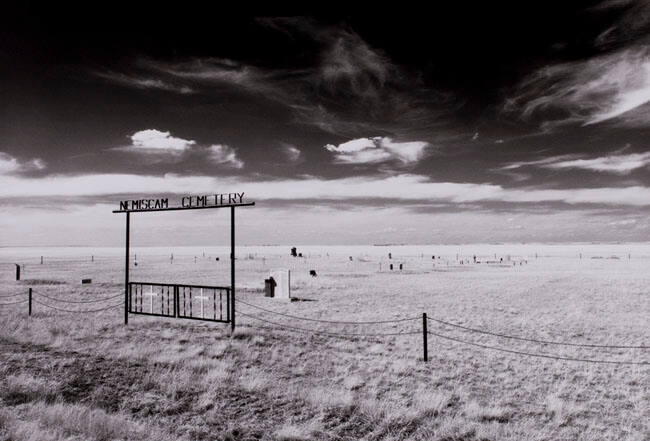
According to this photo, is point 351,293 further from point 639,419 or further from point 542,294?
point 639,419

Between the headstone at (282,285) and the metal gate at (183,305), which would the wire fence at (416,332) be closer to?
the metal gate at (183,305)

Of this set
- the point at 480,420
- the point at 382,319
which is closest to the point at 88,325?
the point at 382,319

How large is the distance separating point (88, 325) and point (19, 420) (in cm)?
832

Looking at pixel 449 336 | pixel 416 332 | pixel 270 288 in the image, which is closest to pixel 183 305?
pixel 270 288

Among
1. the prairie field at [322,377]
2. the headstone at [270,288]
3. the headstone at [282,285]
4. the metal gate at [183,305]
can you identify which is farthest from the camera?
the headstone at [270,288]

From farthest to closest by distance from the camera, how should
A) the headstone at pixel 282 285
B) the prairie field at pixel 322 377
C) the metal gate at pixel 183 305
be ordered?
the headstone at pixel 282 285
the metal gate at pixel 183 305
the prairie field at pixel 322 377

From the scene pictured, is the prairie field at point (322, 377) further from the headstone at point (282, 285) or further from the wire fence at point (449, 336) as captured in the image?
the headstone at point (282, 285)

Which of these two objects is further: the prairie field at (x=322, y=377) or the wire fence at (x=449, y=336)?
the wire fence at (x=449, y=336)

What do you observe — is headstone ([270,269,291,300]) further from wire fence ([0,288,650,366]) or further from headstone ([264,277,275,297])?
wire fence ([0,288,650,366])

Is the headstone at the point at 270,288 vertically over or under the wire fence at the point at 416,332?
over

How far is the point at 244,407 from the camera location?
24.9 ft

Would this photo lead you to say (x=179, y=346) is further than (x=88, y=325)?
No

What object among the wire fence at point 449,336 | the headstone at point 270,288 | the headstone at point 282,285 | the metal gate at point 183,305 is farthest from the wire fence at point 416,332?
the headstone at point 270,288

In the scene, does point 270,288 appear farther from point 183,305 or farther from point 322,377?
point 322,377
